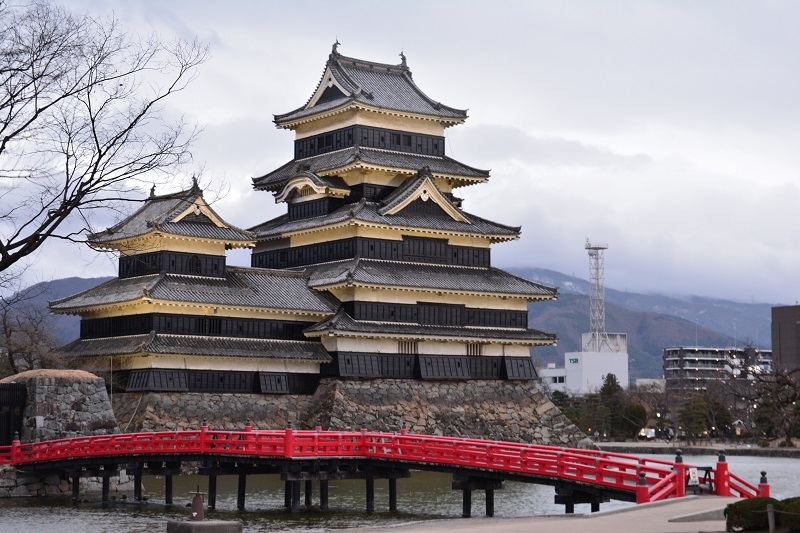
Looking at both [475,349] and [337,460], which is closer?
[337,460]

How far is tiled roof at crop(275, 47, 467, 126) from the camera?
7569cm

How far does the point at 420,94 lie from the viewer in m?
79.0

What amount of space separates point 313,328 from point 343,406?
4.50 meters

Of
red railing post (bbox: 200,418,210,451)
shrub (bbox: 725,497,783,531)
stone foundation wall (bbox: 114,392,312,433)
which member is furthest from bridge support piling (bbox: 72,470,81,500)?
shrub (bbox: 725,497,783,531)

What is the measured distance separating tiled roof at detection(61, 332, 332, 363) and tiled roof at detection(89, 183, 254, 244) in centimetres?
510

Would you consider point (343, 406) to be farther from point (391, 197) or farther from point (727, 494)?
point (727, 494)

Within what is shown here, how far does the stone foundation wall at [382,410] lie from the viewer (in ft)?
207

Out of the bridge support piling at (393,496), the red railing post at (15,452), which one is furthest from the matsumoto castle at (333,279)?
the bridge support piling at (393,496)

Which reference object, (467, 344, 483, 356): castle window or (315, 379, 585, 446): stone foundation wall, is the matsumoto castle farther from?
(315, 379, 585, 446): stone foundation wall

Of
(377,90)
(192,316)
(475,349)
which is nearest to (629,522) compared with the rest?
(192,316)

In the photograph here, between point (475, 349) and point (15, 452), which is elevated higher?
point (475, 349)

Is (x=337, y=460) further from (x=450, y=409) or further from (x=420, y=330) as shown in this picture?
(x=450, y=409)

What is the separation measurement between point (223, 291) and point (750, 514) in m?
42.1

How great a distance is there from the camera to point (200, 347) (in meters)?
64.5
